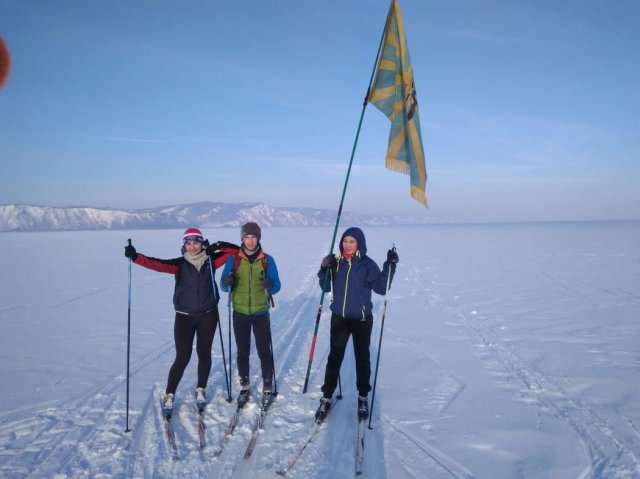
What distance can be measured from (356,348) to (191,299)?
6.55 ft

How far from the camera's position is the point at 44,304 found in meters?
11.1

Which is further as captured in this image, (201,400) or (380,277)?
(201,400)

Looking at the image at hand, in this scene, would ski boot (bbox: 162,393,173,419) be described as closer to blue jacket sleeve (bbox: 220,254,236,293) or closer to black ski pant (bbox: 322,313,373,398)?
blue jacket sleeve (bbox: 220,254,236,293)

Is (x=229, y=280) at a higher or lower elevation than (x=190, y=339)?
higher

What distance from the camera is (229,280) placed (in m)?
4.29

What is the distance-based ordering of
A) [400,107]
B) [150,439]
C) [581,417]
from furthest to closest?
[400,107] < [581,417] < [150,439]

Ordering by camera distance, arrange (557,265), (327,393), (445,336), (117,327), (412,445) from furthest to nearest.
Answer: (557,265) < (117,327) < (445,336) < (327,393) < (412,445)

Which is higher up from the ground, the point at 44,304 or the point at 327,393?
the point at 327,393

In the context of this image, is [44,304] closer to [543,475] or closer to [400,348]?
[400,348]

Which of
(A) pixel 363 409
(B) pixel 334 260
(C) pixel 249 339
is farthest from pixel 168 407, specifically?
(B) pixel 334 260

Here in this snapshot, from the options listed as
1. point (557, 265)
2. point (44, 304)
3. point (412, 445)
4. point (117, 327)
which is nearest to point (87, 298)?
point (44, 304)

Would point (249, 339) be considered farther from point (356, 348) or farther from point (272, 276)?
point (356, 348)

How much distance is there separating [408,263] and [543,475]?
18152mm

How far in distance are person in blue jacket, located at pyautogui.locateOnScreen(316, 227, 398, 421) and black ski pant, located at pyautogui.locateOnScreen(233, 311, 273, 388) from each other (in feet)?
2.59
